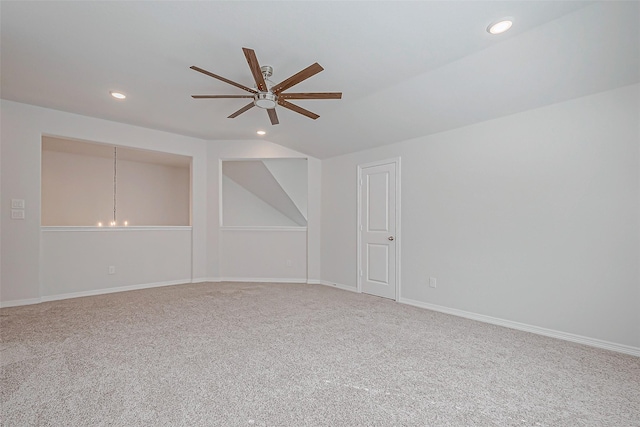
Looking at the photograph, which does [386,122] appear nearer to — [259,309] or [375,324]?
[375,324]

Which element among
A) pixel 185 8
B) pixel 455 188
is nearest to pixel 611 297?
pixel 455 188

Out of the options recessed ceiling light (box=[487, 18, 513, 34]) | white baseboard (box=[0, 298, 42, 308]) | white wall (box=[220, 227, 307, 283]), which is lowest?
white baseboard (box=[0, 298, 42, 308])

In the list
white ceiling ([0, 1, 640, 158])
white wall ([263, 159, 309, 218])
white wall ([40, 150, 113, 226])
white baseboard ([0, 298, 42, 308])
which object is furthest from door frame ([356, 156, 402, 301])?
white wall ([40, 150, 113, 226])

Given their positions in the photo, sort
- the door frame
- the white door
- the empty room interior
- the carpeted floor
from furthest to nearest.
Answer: the white door < the door frame < the empty room interior < the carpeted floor

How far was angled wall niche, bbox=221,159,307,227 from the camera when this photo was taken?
22.3 feet

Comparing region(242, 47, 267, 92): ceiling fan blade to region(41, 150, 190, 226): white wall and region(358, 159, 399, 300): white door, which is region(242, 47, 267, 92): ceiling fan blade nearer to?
region(358, 159, 399, 300): white door

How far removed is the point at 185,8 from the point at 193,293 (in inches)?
147

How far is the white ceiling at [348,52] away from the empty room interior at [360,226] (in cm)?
2

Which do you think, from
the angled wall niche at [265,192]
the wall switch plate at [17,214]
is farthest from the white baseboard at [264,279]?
the wall switch plate at [17,214]

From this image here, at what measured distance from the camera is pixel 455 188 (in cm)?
373

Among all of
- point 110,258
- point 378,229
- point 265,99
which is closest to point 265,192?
point 110,258

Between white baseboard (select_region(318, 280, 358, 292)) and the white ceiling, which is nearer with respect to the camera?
the white ceiling

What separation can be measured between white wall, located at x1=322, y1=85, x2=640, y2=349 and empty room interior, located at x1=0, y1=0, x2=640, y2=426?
0.02 m

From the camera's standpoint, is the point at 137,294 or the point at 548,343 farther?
the point at 137,294
